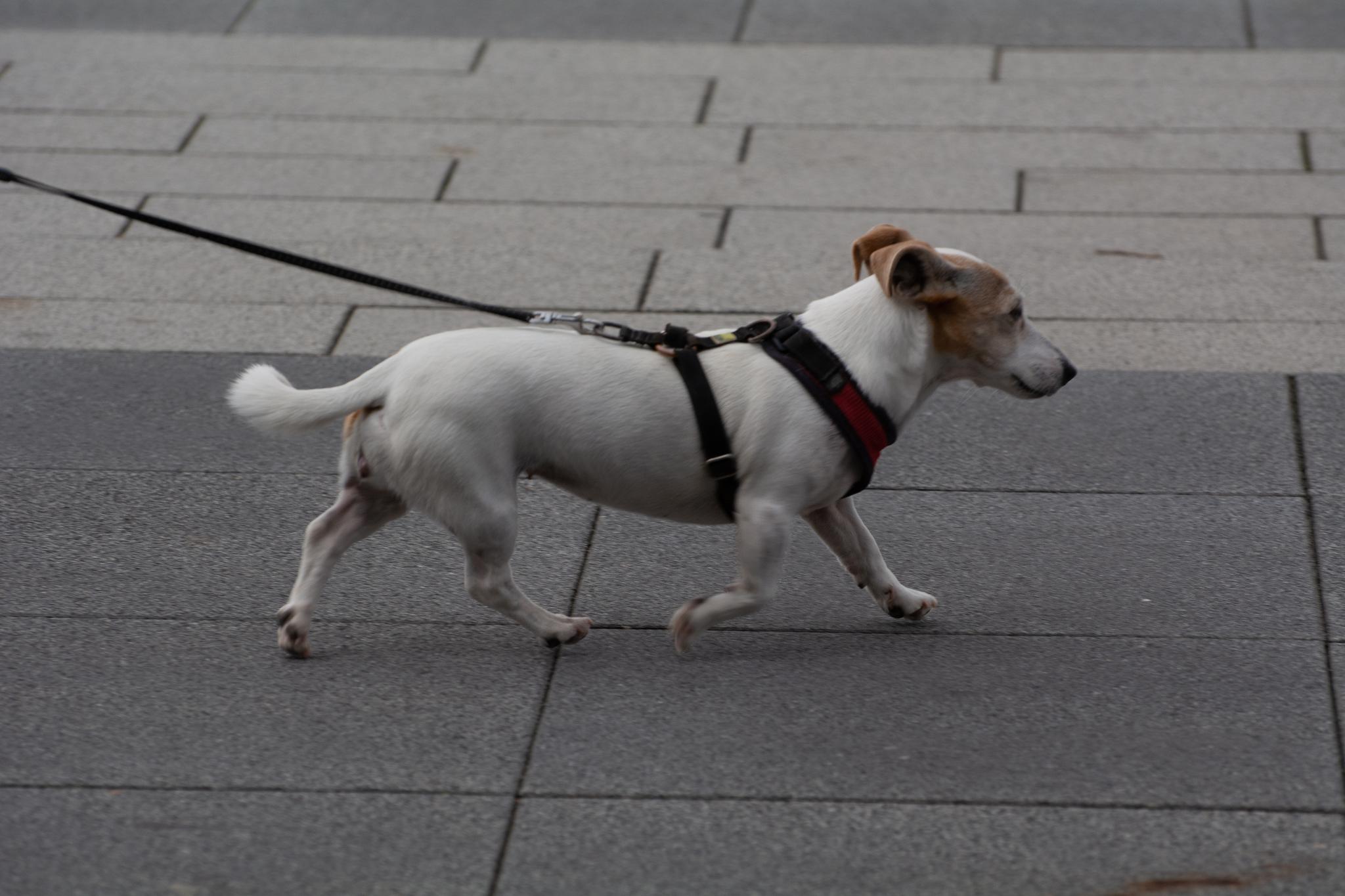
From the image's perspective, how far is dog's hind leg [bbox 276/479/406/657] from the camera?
442 cm

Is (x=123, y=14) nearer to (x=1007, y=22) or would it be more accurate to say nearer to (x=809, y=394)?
(x=1007, y=22)

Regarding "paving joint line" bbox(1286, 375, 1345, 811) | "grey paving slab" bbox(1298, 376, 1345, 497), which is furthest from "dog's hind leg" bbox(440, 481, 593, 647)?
"grey paving slab" bbox(1298, 376, 1345, 497)

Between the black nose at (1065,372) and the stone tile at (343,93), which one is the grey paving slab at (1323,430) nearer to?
the black nose at (1065,372)

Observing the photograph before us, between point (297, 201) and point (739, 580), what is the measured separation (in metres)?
4.55

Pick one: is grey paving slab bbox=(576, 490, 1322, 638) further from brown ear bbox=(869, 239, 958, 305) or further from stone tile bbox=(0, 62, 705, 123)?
stone tile bbox=(0, 62, 705, 123)

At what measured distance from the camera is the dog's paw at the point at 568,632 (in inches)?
177

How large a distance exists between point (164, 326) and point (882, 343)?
3.70m

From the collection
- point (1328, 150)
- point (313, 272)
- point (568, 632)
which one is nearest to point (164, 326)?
point (313, 272)

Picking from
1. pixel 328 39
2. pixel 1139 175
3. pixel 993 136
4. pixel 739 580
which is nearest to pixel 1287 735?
pixel 739 580

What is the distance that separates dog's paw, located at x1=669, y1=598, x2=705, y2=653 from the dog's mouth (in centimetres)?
101

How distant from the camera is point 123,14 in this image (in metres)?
11.0

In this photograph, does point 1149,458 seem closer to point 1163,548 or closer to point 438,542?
point 1163,548

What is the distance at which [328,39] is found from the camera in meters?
10.6

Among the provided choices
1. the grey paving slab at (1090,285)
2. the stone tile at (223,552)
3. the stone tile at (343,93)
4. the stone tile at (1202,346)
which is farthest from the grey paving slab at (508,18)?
the stone tile at (223,552)
